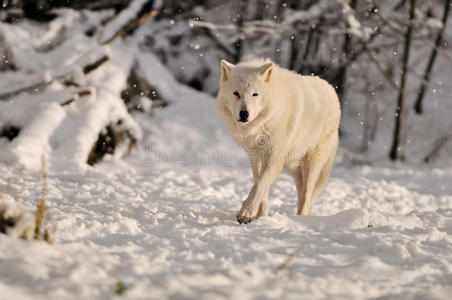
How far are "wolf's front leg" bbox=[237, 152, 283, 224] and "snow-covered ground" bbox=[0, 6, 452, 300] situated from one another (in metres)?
0.21

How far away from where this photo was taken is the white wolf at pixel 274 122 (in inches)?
171

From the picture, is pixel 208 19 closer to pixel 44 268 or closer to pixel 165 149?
pixel 165 149

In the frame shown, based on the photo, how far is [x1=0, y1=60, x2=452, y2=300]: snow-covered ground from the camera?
2.50 meters

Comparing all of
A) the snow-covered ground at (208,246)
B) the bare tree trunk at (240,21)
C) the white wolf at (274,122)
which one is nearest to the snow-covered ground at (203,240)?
the snow-covered ground at (208,246)

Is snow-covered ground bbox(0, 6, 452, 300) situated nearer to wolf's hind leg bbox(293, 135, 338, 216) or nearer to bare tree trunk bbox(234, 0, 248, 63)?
wolf's hind leg bbox(293, 135, 338, 216)

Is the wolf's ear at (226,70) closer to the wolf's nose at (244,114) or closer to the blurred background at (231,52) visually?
the wolf's nose at (244,114)

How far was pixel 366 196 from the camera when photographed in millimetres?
6902

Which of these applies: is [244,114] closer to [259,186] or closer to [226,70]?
[226,70]

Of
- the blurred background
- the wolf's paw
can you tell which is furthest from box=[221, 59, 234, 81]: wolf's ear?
the blurred background

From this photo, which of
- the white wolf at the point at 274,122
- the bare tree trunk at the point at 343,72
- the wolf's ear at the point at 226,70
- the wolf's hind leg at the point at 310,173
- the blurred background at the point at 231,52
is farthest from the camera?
the bare tree trunk at the point at 343,72

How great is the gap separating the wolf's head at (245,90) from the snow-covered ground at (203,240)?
93 centimetres

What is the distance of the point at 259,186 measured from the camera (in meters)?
4.50

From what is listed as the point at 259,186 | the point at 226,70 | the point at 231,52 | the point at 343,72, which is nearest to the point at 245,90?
the point at 226,70

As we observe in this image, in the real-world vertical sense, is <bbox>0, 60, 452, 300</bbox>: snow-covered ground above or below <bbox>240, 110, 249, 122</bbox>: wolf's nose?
below
